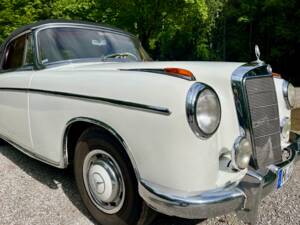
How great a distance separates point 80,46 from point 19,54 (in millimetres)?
891

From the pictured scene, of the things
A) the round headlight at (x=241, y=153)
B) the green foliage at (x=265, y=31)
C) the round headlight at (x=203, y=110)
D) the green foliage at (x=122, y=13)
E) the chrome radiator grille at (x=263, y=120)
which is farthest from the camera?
the green foliage at (x=265, y=31)

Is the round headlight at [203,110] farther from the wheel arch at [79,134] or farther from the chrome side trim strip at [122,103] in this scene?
the wheel arch at [79,134]

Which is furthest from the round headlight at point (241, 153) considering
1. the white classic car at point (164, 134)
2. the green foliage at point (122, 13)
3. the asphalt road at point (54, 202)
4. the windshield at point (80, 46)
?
the green foliage at point (122, 13)

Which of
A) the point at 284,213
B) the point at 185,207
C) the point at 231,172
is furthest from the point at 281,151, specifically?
the point at 185,207

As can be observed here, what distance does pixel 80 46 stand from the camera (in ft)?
10.8

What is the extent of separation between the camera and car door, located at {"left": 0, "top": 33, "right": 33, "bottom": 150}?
3.17 meters

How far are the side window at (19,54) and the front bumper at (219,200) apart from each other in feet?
7.11

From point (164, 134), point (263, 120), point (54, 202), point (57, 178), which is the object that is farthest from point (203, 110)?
point (57, 178)

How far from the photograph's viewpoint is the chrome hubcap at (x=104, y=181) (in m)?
2.31

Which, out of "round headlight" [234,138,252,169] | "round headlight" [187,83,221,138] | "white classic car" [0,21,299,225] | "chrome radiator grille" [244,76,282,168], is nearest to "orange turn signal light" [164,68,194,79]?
"white classic car" [0,21,299,225]

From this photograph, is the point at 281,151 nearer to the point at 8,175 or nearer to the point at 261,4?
the point at 8,175

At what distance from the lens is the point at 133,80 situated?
83.7 inches

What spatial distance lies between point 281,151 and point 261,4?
21.2 m

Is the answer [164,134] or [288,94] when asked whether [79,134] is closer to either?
[164,134]
